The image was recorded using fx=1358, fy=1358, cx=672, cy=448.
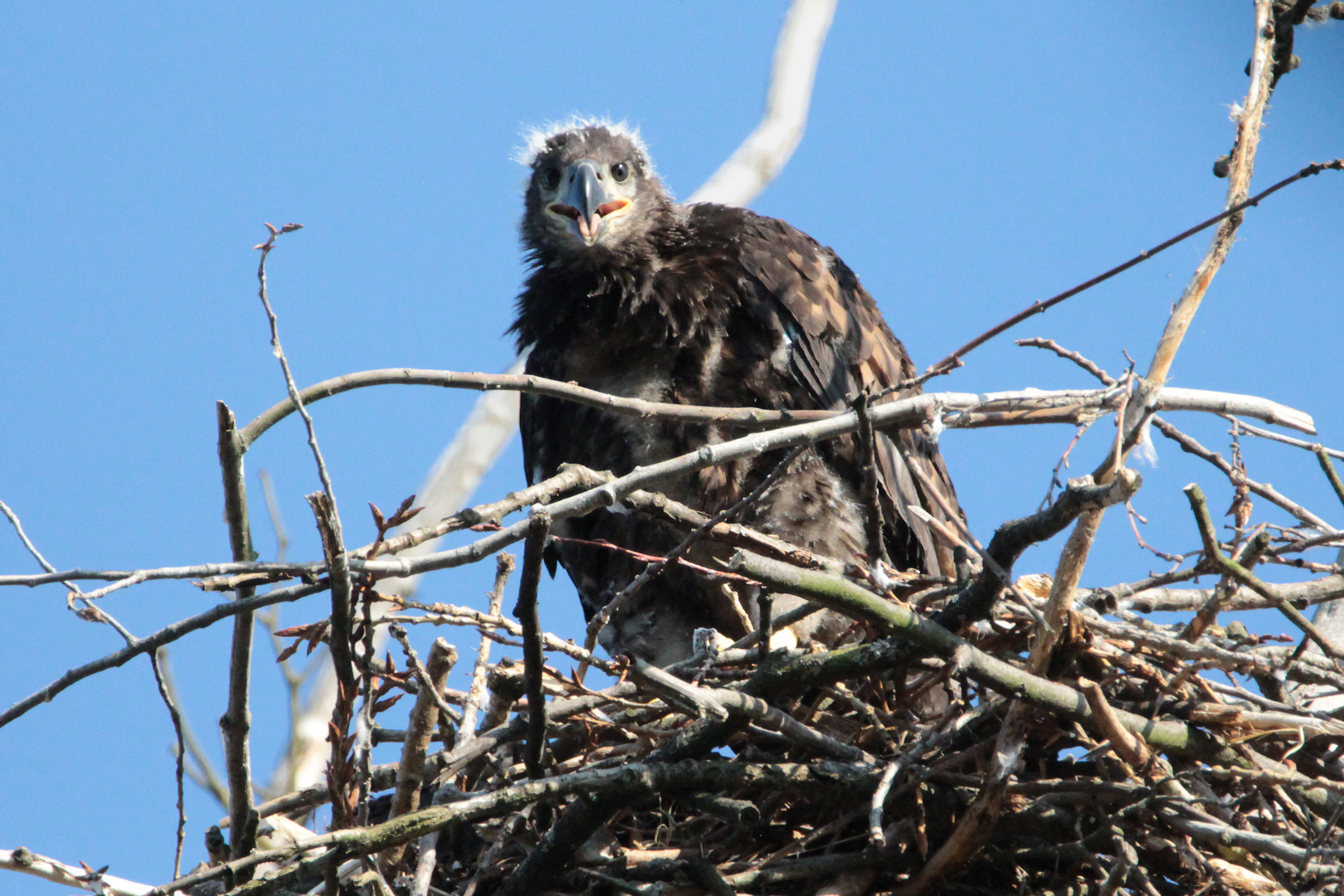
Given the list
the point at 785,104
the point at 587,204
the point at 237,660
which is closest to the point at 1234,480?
the point at 237,660

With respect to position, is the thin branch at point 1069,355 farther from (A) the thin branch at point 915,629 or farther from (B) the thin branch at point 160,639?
(B) the thin branch at point 160,639

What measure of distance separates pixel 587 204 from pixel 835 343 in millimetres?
1095

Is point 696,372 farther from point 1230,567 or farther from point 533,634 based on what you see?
point 1230,567

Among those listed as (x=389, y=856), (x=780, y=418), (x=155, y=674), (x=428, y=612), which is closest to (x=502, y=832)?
(x=389, y=856)

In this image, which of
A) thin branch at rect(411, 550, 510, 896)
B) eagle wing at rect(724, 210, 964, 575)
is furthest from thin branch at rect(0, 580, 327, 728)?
eagle wing at rect(724, 210, 964, 575)

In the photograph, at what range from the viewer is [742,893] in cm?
295

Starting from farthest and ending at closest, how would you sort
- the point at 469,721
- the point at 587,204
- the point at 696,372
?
the point at 587,204 → the point at 696,372 → the point at 469,721

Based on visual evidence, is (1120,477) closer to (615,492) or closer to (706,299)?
(615,492)

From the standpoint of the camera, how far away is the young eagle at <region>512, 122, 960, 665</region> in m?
4.49

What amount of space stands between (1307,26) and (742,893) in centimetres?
231

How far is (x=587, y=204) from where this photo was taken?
5012mm

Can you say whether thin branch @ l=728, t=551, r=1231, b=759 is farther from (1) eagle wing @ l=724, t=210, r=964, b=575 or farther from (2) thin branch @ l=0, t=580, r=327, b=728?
(1) eagle wing @ l=724, t=210, r=964, b=575

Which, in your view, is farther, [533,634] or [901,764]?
[901,764]

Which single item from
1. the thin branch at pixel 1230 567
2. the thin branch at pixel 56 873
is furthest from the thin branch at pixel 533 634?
the thin branch at pixel 1230 567
